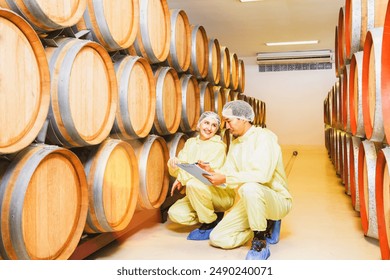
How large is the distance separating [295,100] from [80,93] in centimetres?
1143

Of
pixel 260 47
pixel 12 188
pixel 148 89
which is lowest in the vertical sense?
pixel 12 188

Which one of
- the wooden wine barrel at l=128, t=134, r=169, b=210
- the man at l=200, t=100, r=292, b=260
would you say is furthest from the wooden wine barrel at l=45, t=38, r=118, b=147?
the man at l=200, t=100, r=292, b=260

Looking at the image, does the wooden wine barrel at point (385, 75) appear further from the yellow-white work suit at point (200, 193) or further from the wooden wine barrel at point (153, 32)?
the wooden wine barrel at point (153, 32)

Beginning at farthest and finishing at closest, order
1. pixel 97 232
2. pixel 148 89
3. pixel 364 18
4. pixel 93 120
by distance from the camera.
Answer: pixel 148 89
pixel 364 18
pixel 97 232
pixel 93 120

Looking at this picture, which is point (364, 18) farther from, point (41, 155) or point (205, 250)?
point (41, 155)

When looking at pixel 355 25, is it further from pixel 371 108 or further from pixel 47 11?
pixel 47 11

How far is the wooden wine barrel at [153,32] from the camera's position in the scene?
10.6 feet

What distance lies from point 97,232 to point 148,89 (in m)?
1.18

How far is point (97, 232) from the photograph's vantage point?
268 cm

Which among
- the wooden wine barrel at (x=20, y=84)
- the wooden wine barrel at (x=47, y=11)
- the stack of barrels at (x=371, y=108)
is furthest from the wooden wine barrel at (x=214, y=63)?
the wooden wine barrel at (x=20, y=84)

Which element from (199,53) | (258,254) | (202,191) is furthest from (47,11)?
(199,53)

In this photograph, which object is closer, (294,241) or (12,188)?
(12,188)

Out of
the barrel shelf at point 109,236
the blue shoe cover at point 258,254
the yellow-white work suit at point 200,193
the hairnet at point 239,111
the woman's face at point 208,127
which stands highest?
the hairnet at point 239,111
